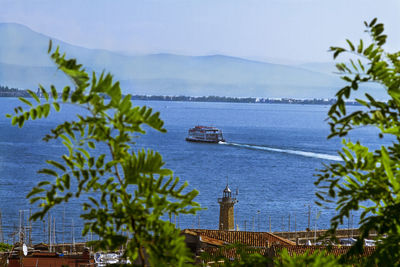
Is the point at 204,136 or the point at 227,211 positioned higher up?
the point at 204,136

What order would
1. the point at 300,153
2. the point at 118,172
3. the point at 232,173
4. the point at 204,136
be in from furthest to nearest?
the point at 204,136 < the point at 300,153 < the point at 232,173 < the point at 118,172

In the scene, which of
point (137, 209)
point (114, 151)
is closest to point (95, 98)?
point (114, 151)

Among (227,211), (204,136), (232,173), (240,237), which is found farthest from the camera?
(204,136)

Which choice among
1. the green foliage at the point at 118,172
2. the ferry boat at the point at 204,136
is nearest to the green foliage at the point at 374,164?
the green foliage at the point at 118,172

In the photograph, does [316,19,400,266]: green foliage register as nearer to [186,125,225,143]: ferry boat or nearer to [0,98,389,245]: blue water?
[0,98,389,245]: blue water

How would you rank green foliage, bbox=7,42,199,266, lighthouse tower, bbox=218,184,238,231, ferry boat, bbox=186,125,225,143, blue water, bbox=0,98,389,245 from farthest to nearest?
ferry boat, bbox=186,125,225,143 → blue water, bbox=0,98,389,245 → lighthouse tower, bbox=218,184,238,231 → green foliage, bbox=7,42,199,266

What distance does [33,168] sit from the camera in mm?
52688

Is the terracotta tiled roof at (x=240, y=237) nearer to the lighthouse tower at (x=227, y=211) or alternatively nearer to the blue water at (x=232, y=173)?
the lighthouse tower at (x=227, y=211)

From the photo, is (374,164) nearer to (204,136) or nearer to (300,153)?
(300,153)

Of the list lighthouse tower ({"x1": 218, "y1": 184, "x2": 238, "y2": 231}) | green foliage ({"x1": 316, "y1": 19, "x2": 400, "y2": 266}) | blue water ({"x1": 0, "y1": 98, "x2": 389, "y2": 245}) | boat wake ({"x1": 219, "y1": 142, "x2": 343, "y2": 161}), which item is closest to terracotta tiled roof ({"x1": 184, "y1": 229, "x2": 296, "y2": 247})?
lighthouse tower ({"x1": 218, "y1": 184, "x2": 238, "y2": 231})

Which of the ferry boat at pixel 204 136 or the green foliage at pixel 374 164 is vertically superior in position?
the ferry boat at pixel 204 136

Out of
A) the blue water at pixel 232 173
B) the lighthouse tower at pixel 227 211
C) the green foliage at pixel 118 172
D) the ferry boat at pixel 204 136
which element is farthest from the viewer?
the ferry boat at pixel 204 136

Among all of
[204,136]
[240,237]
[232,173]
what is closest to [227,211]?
[240,237]

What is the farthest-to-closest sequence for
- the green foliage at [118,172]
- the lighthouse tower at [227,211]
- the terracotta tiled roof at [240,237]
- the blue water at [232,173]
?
the blue water at [232,173]
the lighthouse tower at [227,211]
the terracotta tiled roof at [240,237]
the green foliage at [118,172]
